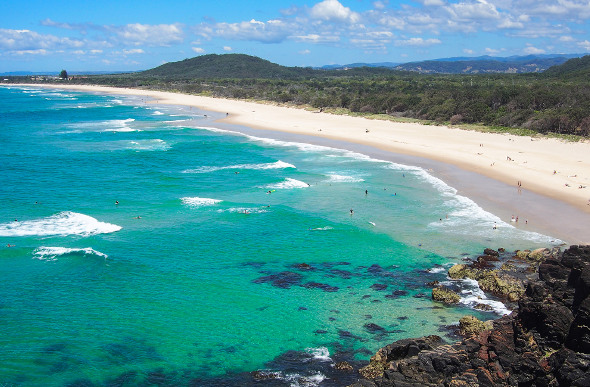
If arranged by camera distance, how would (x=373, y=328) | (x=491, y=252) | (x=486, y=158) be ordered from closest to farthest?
(x=373, y=328) → (x=491, y=252) → (x=486, y=158)

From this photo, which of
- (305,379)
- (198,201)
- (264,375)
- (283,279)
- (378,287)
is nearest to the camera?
(305,379)

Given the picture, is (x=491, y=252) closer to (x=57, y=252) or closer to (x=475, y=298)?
(x=475, y=298)

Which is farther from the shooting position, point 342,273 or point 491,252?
point 491,252

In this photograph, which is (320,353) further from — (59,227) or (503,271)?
(59,227)

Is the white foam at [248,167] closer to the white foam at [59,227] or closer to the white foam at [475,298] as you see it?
the white foam at [59,227]

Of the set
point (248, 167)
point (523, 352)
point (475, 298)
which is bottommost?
point (475, 298)

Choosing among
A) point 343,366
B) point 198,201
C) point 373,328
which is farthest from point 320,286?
point 198,201

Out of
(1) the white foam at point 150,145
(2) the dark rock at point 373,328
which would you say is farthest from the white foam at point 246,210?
(1) the white foam at point 150,145

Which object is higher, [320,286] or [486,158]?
[486,158]
